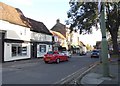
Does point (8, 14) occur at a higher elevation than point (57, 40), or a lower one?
higher

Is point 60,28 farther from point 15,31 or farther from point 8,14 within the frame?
point 15,31

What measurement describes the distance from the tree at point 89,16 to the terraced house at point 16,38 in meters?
6.92

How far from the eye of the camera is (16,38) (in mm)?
33250

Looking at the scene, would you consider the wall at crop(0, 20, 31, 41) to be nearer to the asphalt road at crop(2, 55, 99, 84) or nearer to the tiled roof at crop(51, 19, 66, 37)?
the asphalt road at crop(2, 55, 99, 84)

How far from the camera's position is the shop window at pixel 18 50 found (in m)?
32.7

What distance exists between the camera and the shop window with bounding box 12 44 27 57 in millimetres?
32709

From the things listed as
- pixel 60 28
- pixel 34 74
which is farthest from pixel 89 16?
pixel 60 28

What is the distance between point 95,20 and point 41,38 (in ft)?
37.8

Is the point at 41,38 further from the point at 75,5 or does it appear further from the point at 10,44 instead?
the point at 10,44

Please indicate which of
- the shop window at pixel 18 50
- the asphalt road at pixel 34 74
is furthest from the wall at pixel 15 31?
the asphalt road at pixel 34 74

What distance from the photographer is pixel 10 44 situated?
31391mm

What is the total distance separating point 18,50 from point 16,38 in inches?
76.9

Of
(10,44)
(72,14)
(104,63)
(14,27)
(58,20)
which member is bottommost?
(104,63)

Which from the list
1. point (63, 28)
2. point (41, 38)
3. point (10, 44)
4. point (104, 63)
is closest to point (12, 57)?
point (10, 44)
